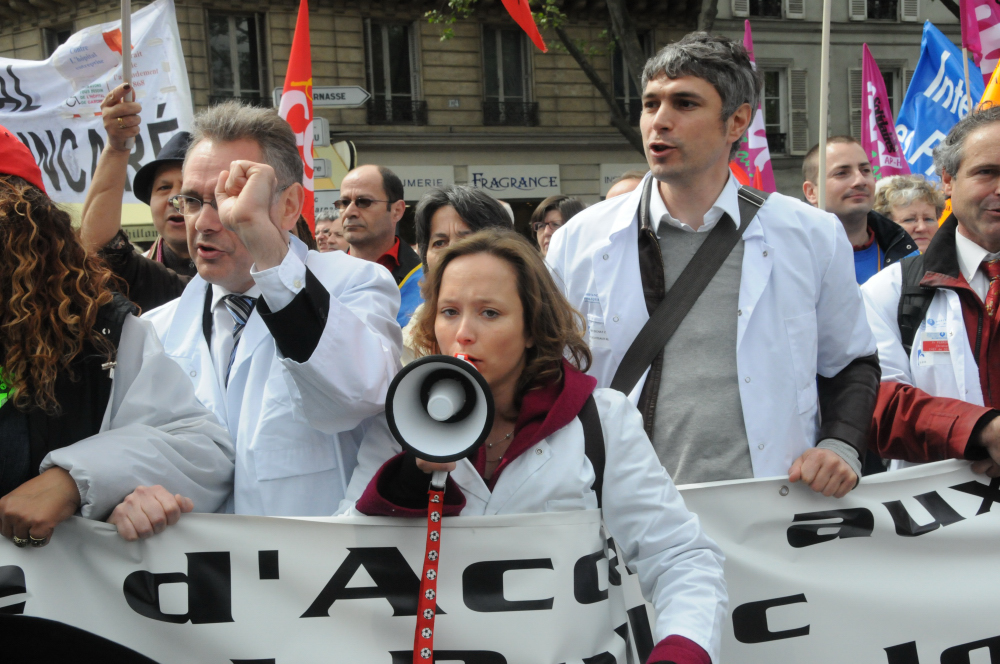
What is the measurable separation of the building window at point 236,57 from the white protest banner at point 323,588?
18.2m

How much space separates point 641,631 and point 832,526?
651 millimetres

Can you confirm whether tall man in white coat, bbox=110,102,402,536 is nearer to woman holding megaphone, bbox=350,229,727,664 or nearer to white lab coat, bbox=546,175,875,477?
woman holding megaphone, bbox=350,229,727,664

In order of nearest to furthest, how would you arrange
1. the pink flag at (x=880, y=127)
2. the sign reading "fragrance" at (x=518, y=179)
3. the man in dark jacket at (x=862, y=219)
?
the man in dark jacket at (x=862, y=219)
the pink flag at (x=880, y=127)
the sign reading "fragrance" at (x=518, y=179)

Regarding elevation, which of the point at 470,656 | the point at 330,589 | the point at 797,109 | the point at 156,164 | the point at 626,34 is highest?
the point at 626,34

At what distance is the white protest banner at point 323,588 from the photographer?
6.88 feet

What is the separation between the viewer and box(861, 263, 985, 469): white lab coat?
9.77 feet

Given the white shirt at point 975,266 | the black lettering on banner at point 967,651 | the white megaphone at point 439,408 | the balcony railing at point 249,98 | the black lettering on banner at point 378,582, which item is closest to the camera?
the white megaphone at point 439,408

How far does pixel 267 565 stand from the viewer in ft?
7.34

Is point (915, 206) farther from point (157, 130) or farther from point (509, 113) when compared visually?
point (509, 113)

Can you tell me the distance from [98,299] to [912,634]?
232cm

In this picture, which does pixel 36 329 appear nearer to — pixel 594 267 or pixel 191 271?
pixel 594 267

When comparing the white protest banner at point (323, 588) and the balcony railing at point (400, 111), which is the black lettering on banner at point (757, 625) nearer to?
the white protest banner at point (323, 588)

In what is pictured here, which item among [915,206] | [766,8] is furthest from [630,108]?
[915,206]

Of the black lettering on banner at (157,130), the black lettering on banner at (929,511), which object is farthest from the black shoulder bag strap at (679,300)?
the black lettering on banner at (157,130)
